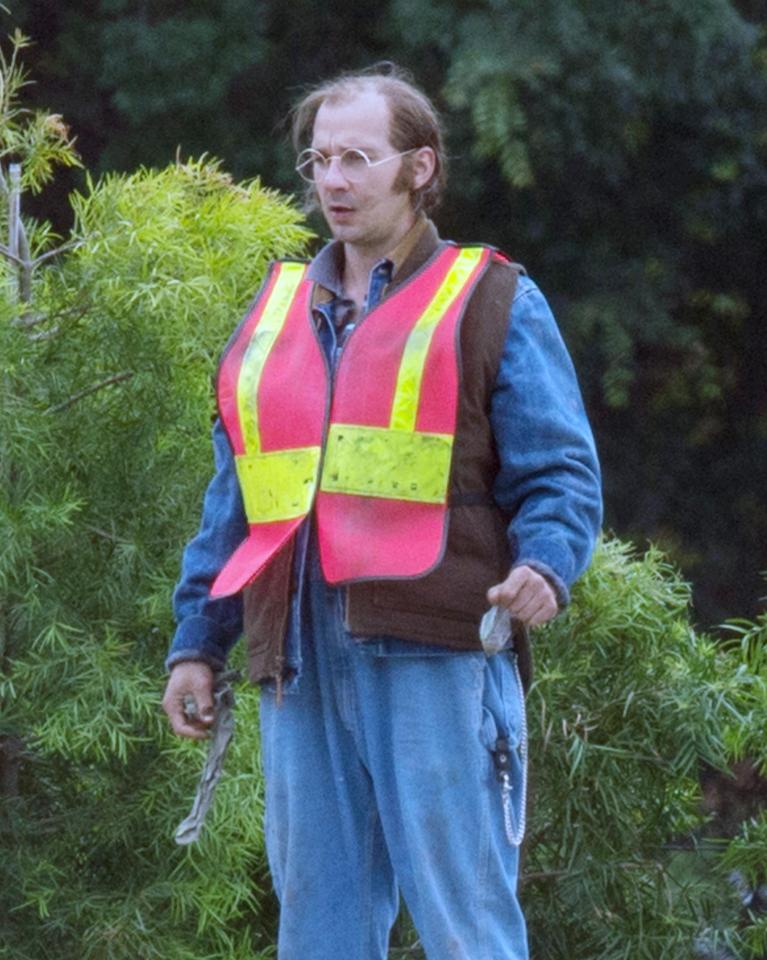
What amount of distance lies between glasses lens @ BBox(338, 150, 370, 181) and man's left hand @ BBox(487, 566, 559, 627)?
1.70 ft

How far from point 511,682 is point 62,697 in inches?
45.0

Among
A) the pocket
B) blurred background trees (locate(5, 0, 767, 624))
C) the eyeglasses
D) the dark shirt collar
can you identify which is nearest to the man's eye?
the eyeglasses

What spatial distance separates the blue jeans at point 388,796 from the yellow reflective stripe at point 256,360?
21 cm

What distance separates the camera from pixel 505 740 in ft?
8.29

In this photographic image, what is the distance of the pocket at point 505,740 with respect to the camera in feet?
8.27

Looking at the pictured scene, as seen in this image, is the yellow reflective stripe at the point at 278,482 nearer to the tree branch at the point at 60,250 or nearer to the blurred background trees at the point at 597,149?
the tree branch at the point at 60,250

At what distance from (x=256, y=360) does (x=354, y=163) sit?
0.26 m

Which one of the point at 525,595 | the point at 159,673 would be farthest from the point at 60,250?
the point at 525,595

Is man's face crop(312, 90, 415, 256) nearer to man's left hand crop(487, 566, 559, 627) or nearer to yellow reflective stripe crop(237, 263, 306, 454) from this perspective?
yellow reflective stripe crop(237, 263, 306, 454)

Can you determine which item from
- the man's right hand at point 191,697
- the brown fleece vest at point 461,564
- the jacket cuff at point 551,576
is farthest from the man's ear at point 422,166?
the man's right hand at point 191,697

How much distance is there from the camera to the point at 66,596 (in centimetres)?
361

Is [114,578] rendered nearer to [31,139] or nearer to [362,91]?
[31,139]

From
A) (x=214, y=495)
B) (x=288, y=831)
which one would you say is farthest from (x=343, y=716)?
(x=214, y=495)

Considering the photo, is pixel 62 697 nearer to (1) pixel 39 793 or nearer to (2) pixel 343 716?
(1) pixel 39 793
